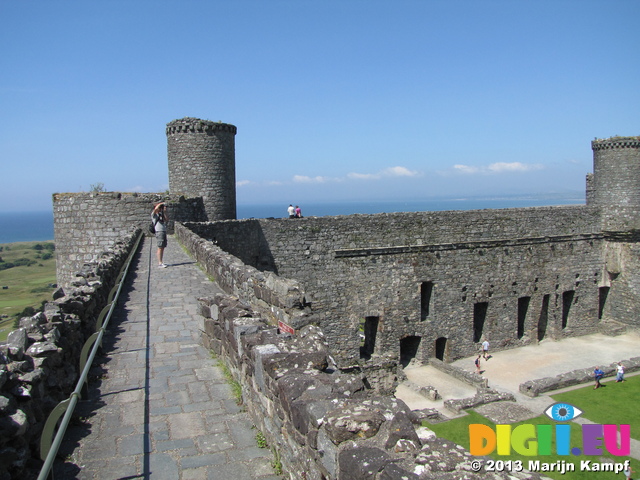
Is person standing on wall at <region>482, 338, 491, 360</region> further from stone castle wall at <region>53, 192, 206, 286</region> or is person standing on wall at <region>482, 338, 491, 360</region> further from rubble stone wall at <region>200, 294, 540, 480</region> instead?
rubble stone wall at <region>200, 294, 540, 480</region>

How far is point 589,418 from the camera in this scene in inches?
576

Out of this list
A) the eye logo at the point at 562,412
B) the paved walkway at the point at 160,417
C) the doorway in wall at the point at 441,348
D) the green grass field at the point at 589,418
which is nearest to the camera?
the paved walkway at the point at 160,417

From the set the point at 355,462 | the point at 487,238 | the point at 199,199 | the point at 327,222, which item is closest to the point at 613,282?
the point at 487,238

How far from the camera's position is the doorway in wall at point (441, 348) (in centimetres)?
2014

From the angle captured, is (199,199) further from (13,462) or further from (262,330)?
(13,462)

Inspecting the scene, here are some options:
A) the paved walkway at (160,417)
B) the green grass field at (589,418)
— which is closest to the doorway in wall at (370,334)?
the green grass field at (589,418)

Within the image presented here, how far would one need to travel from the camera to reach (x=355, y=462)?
2426mm

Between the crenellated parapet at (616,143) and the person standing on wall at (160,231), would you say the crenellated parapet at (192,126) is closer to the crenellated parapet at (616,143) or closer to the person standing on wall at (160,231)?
the person standing on wall at (160,231)

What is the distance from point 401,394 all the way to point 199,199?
10.1 metres

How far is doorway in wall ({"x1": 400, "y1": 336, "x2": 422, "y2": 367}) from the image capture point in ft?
64.6

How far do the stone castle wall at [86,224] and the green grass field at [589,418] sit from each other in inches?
440

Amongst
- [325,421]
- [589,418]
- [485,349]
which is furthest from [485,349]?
[325,421]

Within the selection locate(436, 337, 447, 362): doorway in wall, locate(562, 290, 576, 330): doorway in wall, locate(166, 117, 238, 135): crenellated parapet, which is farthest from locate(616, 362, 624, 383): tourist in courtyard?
locate(166, 117, 238, 135): crenellated parapet

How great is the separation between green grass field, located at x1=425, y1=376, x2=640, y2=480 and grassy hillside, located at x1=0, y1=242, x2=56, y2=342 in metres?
26.2
